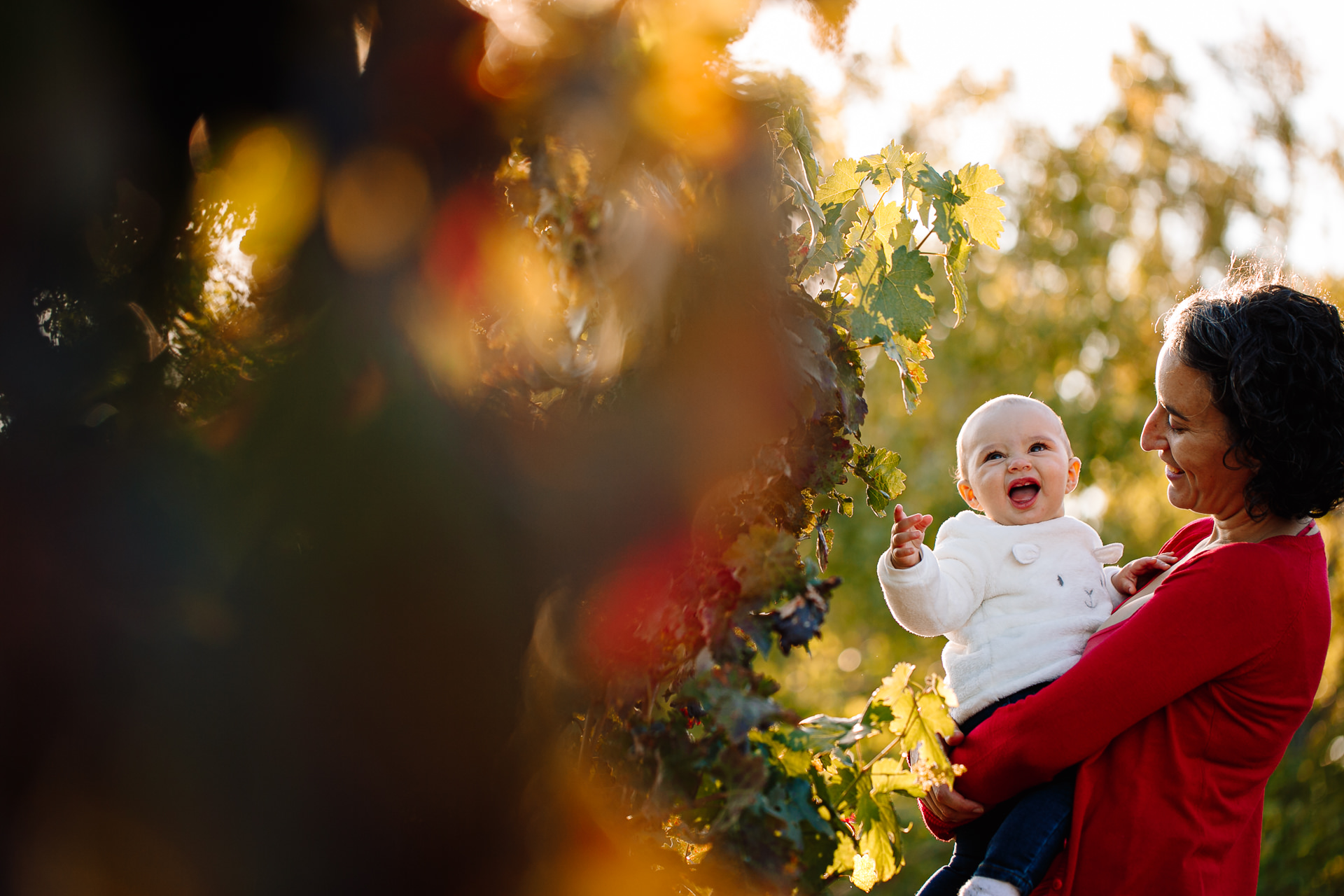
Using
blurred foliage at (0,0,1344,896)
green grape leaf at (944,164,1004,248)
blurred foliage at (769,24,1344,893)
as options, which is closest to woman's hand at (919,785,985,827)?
blurred foliage at (0,0,1344,896)

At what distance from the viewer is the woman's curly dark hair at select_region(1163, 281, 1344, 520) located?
1.67 meters

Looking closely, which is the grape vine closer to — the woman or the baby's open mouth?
the woman

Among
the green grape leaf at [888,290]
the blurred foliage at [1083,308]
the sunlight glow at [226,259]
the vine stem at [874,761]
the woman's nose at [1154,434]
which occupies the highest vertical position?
the blurred foliage at [1083,308]

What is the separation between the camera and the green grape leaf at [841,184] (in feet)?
4.77

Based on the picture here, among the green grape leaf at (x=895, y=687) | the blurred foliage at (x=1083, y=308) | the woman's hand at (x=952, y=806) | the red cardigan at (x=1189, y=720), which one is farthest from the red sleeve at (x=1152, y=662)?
the blurred foliage at (x=1083, y=308)

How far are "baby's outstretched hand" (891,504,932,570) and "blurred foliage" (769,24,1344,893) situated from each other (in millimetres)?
7366

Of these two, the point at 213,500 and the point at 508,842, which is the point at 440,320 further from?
the point at 508,842

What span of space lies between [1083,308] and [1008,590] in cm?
881

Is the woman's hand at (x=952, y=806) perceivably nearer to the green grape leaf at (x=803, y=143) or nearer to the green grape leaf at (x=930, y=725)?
the green grape leaf at (x=930, y=725)

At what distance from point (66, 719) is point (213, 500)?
0.91 feet

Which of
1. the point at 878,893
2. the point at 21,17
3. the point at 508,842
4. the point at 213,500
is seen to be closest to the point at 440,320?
the point at 213,500

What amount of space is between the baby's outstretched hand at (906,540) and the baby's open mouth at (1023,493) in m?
0.34

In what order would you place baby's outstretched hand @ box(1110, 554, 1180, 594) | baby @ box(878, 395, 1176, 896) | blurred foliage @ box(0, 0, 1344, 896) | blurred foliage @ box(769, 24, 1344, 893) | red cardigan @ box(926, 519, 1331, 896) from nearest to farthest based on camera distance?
blurred foliage @ box(0, 0, 1344, 896), red cardigan @ box(926, 519, 1331, 896), baby @ box(878, 395, 1176, 896), baby's outstretched hand @ box(1110, 554, 1180, 594), blurred foliage @ box(769, 24, 1344, 893)

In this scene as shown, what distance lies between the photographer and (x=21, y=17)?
1.04m
